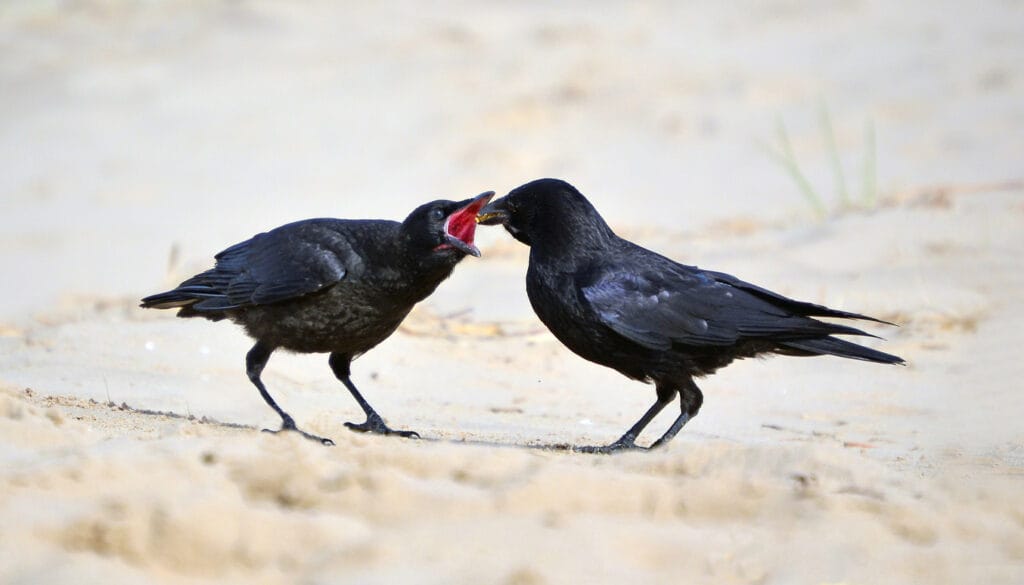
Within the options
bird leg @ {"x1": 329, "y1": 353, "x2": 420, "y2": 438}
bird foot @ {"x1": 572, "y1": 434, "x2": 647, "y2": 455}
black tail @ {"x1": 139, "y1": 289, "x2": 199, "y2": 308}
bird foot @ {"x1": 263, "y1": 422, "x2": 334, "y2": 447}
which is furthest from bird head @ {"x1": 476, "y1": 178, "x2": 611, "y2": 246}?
black tail @ {"x1": 139, "y1": 289, "x2": 199, "y2": 308}

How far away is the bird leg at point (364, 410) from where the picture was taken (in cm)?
577

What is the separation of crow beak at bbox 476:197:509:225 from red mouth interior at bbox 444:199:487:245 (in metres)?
0.04

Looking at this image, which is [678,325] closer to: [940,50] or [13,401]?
[13,401]

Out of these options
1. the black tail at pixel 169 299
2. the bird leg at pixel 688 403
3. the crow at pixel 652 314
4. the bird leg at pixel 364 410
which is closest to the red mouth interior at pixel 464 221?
the crow at pixel 652 314

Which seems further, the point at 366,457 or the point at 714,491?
the point at 366,457

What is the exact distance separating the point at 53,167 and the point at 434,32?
603 centimetres

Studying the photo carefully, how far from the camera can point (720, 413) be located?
696cm

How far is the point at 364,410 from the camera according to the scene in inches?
241

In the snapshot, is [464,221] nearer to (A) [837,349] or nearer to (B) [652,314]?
(B) [652,314]

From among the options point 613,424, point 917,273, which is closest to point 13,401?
point 613,424

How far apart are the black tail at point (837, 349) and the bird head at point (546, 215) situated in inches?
39.0

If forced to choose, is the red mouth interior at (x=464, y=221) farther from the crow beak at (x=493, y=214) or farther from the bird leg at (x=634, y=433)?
the bird leg at (x=634, y=433)

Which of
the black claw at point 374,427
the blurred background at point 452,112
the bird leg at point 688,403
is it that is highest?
the blurred background at point 452,112

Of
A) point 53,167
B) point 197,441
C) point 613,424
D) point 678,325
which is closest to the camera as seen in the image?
point 197,441
